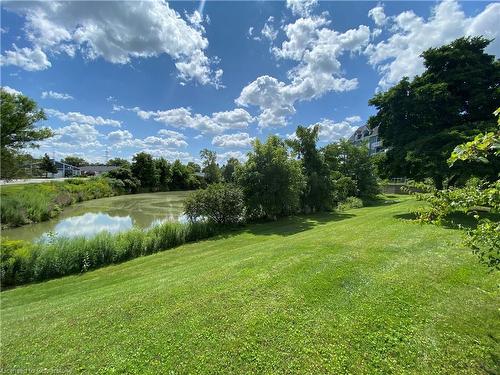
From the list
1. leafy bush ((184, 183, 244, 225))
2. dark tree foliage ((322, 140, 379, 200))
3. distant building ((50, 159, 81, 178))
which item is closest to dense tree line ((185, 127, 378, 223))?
leafy bush ((184, 183, 244, 225))

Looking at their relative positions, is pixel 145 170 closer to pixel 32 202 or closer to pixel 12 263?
pixel 32 202

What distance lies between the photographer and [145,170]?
5678 centimetres

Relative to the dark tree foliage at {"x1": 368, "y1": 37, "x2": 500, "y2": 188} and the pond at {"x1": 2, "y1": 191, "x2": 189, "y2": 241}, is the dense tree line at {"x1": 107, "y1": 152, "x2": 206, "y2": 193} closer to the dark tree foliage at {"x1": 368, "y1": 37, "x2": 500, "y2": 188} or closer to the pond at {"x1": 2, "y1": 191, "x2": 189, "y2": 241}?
the pond at {"x1": 2, "y1": 191, "x2": 189, "y2": 241}

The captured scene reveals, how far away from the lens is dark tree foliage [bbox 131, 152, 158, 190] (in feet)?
183

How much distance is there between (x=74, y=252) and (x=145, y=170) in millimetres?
49124

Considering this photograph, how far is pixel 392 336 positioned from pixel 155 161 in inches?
2417

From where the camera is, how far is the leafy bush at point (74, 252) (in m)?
9.49

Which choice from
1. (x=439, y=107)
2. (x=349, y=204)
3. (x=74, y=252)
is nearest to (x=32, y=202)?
(x=74, y=252)

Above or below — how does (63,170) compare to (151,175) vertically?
above

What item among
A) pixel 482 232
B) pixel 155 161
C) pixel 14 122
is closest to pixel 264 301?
pixel 482 232

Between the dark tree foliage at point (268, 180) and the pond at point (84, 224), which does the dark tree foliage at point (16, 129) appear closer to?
the pond at point (84, 224)

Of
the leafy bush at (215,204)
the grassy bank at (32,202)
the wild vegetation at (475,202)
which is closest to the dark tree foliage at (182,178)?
the grassy bank at (32,202)

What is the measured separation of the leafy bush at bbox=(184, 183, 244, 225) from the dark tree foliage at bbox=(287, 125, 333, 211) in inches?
290

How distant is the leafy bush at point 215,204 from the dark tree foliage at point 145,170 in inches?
1715
